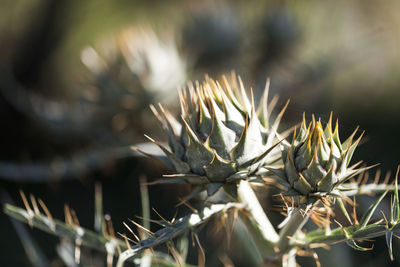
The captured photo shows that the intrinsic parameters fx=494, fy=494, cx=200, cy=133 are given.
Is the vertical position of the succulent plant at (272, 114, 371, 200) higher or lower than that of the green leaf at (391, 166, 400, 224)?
higher

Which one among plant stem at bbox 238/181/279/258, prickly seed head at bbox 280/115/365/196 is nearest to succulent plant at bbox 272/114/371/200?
prickly seed head at bbox 280/115/365/196

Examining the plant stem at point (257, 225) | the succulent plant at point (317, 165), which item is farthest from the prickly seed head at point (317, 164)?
the plant stem at point (257, 225)

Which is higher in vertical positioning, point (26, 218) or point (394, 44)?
point (26, 218)

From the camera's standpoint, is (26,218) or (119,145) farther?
(119,145)

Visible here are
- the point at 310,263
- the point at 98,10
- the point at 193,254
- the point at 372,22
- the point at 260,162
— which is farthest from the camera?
the point at 98,10

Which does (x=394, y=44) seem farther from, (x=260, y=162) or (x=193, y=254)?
(x=260, y=162)

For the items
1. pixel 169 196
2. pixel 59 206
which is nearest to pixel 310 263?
pixel 169 196

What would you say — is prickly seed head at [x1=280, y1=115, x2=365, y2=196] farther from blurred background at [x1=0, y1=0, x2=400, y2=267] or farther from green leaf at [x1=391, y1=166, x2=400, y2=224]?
blurred background at [x1=0, y1=0, x2=400, y2=267]

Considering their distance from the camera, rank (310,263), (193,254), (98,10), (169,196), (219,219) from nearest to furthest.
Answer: (219,219), (310,263), (193,254), (169,196), (98,10)

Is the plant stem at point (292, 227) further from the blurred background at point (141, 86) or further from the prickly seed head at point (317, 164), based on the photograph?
the blurred background at point (141, 86)
